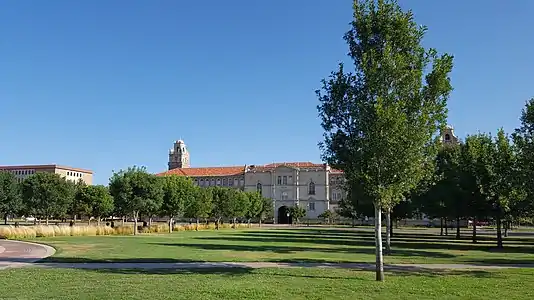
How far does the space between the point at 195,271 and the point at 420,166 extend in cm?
890

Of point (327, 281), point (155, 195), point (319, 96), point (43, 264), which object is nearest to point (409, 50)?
point (319, 96)

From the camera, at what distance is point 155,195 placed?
5425 centimetres

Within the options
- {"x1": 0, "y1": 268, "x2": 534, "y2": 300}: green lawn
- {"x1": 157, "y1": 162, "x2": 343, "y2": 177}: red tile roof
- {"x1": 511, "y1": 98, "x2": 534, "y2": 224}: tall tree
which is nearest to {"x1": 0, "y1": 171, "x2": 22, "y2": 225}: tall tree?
{"x1": 0, "y1": 268, "x2": 534, "y2": 300}: green lawn

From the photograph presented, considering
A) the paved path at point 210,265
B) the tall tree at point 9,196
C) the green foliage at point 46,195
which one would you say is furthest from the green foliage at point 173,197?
the paved path at point 210,265

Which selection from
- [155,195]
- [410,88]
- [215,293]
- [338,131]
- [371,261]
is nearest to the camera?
[215,293]

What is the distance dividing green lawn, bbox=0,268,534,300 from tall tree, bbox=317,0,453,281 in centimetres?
190

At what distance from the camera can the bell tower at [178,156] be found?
190 meters

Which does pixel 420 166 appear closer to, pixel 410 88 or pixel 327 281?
pixel 410 88

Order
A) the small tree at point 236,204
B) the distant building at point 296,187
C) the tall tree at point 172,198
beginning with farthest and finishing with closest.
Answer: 1. the distant building at point 296,187
2. the small tree at point 236,204
3. the tall tree at point 172,198

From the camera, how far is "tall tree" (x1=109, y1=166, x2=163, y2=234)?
52438mm

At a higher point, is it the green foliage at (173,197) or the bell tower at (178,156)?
the bell tower at (178,156)

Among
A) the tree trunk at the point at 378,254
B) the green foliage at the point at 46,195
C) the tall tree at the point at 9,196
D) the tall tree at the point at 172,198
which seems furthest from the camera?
the tall tree at the point at 9,196

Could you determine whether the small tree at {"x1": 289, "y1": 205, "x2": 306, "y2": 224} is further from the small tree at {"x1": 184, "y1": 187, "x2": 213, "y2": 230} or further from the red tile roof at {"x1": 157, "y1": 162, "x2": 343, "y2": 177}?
the small tree at {"x1": 184, "y1": 187, "x2": 213, "y2": 230}

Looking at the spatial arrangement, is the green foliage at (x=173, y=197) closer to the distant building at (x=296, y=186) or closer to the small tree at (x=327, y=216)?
the small tree at (x=327, y=216)
